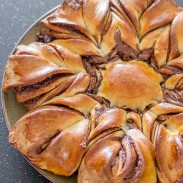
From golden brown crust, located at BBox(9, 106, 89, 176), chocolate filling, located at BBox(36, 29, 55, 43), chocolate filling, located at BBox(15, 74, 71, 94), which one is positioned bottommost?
golden brown crust, located at BBox(9, 106, 89, 176)

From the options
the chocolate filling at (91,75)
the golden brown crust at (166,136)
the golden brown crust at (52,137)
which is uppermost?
the chocolate filling at (91,75)

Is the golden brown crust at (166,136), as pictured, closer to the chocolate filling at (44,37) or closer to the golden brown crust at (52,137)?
the golden brown crust at (52,137)

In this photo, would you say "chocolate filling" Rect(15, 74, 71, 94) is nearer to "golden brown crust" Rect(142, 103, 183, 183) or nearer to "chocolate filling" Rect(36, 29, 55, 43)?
"chocolate filling" Rect(36, 29, 55, 43)

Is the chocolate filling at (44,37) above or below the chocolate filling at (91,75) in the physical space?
above

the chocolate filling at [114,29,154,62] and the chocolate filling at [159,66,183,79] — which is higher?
the chocolate filling at [114,29,154,62]

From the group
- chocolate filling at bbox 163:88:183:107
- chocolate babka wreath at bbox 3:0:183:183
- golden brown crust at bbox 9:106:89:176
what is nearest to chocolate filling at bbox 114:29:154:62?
chocolate babka wreath at bbox 3:0:183:183

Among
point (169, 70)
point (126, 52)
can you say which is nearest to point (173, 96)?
point (169, 70)

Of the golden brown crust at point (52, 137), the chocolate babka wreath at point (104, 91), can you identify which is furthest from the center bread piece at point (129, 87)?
the golden brown crust at point (52, 137)

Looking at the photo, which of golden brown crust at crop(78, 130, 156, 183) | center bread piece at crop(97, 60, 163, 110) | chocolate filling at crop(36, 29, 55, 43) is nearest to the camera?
golden brown crust at crop(78, 130, 156, 183)
